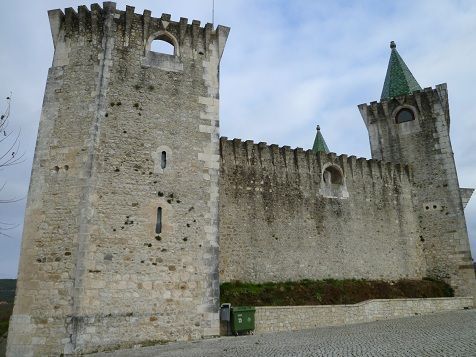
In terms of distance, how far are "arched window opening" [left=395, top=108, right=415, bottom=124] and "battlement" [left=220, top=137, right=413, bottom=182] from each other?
8.92 feet

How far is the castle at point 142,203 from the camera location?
11031 millimetres

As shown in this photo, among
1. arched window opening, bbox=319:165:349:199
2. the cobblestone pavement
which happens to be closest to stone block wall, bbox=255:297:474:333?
the cobblestone pavement

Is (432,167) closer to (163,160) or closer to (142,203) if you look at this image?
(163,160)

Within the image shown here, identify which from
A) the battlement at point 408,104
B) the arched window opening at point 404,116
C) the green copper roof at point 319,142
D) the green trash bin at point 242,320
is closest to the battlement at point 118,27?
the green trash bin at point 242,320

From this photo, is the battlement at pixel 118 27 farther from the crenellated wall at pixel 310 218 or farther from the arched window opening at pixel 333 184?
the arched window opening at pixel 333 184

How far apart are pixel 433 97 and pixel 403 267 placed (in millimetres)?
9644

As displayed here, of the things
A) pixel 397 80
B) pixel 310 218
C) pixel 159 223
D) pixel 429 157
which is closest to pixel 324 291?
pixel 310 218

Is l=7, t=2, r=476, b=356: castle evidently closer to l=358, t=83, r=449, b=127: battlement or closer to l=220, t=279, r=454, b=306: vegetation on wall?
l=220, t=279, r=454, b=306: vegetation on wall

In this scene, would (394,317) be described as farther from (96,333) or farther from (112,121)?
(112,121)

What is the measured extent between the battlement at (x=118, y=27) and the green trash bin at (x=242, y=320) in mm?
8610

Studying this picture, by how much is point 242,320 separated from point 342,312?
4484 millimetres

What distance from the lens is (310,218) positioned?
19.2 m

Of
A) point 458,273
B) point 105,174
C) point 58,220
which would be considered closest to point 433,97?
point 458,273

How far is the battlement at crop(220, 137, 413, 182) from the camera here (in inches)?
719
